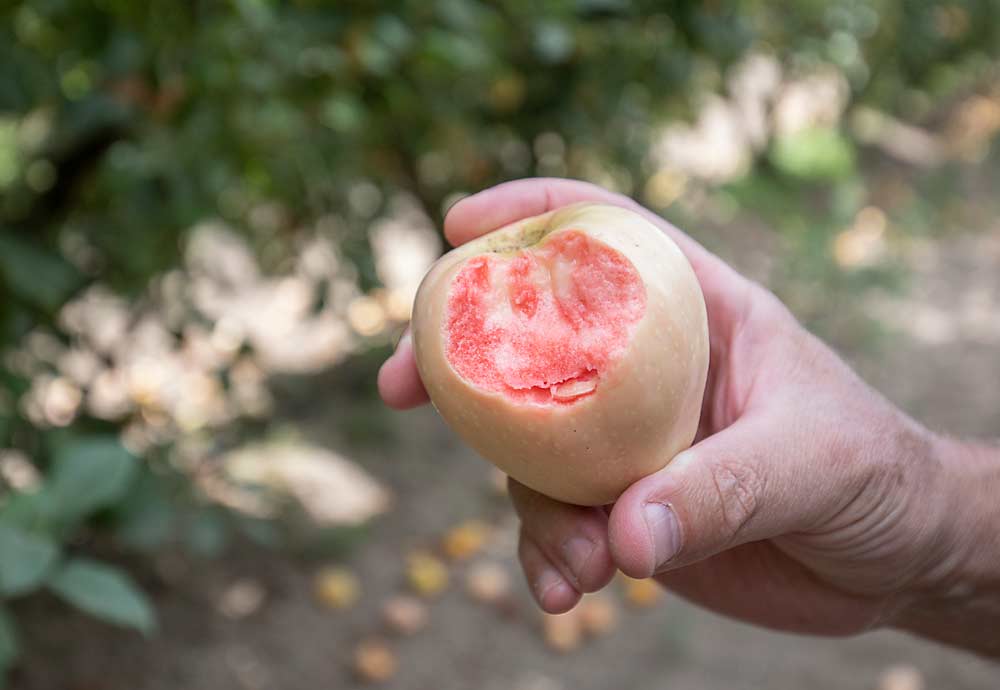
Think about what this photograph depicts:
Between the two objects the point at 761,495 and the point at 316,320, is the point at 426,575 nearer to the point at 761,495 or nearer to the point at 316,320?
the point at 316,320

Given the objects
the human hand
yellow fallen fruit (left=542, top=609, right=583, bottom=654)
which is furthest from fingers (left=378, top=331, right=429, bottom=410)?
yellow fallen fruit (left=542, top=609, right=583, bottom=654)

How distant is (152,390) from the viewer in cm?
239

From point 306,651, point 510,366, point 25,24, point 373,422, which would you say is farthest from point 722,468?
point 373,422

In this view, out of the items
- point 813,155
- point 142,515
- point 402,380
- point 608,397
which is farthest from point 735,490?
point 813,155

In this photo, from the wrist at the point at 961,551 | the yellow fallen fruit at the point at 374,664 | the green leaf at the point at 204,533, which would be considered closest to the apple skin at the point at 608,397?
the wrist at the point at 961,551

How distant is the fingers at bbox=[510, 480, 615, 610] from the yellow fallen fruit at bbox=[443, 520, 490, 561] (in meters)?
1.43

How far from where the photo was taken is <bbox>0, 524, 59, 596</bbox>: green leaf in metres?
1.12

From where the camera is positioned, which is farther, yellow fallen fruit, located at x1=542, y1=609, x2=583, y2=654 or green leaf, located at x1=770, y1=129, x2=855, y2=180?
green leaf, located at x1=770, y1=129, x2=855, y2=180

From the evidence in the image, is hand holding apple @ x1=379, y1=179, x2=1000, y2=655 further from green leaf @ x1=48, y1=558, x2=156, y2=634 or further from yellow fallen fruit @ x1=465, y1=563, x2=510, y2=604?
yellow fallen fruit @ x1=465, y1=563, x2=510, y2=604

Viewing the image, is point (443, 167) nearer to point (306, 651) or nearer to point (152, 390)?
point (152, 390)

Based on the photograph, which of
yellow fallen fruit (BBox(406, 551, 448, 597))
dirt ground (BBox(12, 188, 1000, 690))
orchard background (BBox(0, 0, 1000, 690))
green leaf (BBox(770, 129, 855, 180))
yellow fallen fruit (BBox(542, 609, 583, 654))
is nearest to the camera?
orchard background (BBox(0, 0, 1000, 690))

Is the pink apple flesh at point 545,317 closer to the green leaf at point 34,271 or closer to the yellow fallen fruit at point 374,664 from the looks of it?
the green leaf at point 34,271

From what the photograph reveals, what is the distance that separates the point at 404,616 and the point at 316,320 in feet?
2.63

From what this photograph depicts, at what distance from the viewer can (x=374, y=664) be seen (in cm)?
232
